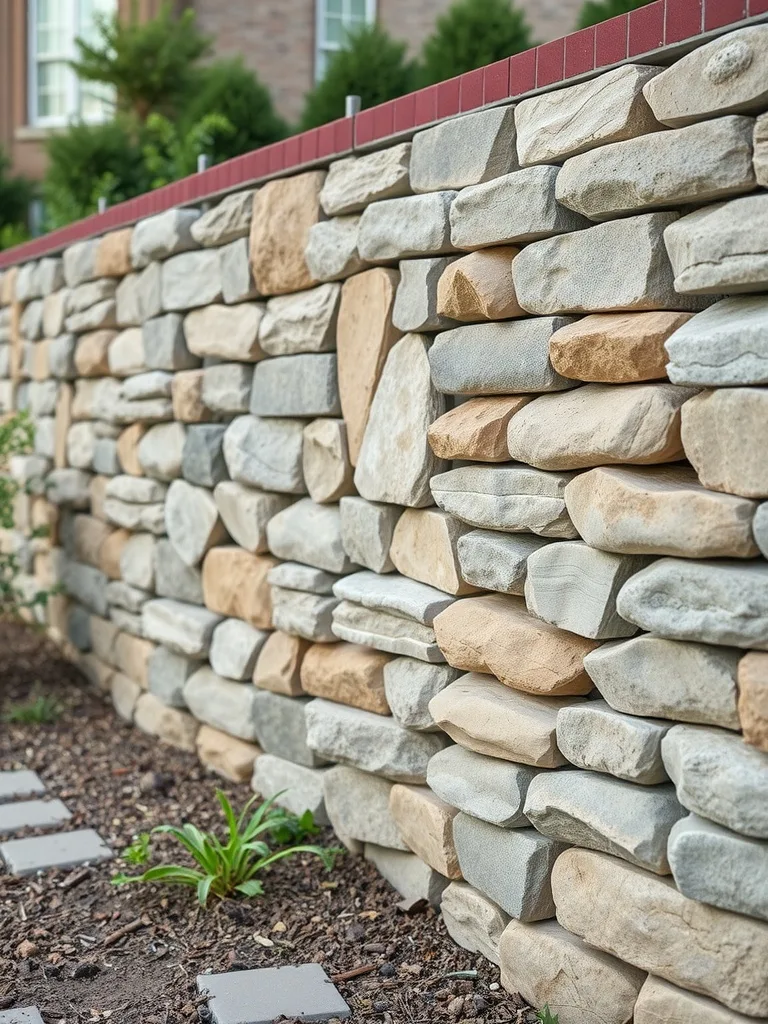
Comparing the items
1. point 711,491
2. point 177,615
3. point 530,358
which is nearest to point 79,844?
point 177,615

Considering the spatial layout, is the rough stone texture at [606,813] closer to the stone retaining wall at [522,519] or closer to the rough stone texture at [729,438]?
the stone retaining wall at [522,519]

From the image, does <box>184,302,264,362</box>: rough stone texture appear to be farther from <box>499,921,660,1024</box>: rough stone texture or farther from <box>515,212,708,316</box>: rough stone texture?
<box>499,921,660,1024</box>: rough stone texture

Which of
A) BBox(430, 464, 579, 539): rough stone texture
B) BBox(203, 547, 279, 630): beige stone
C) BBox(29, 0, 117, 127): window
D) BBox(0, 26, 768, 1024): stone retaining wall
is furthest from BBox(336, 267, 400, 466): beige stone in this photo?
BBox(29, 0, 117, 127): window

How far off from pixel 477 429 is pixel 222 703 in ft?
5.31

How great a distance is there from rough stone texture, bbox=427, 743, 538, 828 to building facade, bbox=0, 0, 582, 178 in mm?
10148

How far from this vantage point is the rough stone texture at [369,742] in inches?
101

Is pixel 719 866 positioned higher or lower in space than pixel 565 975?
higher

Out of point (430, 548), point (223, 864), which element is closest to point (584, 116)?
point (430, 548)

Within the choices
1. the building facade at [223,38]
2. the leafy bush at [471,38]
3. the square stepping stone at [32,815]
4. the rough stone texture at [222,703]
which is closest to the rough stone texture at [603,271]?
the rough stone texture at [222,703]

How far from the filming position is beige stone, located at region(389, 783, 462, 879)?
7.96 feet

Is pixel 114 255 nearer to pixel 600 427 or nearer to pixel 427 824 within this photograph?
pixel 427 824

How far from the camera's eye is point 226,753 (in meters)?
3.51

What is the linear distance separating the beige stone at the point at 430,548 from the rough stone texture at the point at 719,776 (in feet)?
2.34

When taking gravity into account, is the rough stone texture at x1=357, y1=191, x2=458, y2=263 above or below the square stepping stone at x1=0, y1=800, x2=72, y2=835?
above
